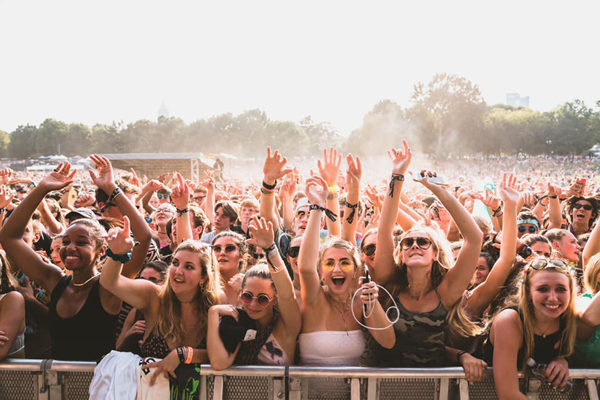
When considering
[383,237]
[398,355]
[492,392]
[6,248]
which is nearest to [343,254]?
[383,237]

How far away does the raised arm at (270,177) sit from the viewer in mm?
3891

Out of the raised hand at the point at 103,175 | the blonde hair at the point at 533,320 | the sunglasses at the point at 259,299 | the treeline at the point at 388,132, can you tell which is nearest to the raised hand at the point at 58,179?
the raised hand at the point at 103,175

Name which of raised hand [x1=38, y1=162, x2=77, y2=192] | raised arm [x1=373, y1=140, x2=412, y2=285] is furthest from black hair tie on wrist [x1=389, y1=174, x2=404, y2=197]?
raised hand [x1=38, y1=162, x2=77, y2=192]

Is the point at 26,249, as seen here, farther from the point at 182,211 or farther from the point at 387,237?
the point at 387,237

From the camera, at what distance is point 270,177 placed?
3887mm

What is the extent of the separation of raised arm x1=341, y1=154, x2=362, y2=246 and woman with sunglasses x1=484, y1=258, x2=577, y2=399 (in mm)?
1342

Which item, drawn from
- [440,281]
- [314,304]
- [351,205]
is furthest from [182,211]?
[440,281]

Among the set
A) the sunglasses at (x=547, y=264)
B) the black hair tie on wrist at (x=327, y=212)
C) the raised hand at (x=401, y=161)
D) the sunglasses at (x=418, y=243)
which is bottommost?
the sunglasses at (x=547, y=264)

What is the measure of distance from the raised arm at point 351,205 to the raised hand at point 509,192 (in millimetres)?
1065

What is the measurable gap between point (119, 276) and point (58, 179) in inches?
40.7

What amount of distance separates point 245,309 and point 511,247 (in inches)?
71.3

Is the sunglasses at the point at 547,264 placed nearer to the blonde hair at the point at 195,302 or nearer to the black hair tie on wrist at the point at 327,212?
the black hair tie on wrist at the point at 327,212

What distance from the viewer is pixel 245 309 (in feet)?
9.62

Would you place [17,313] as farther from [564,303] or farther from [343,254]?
[564,303]
